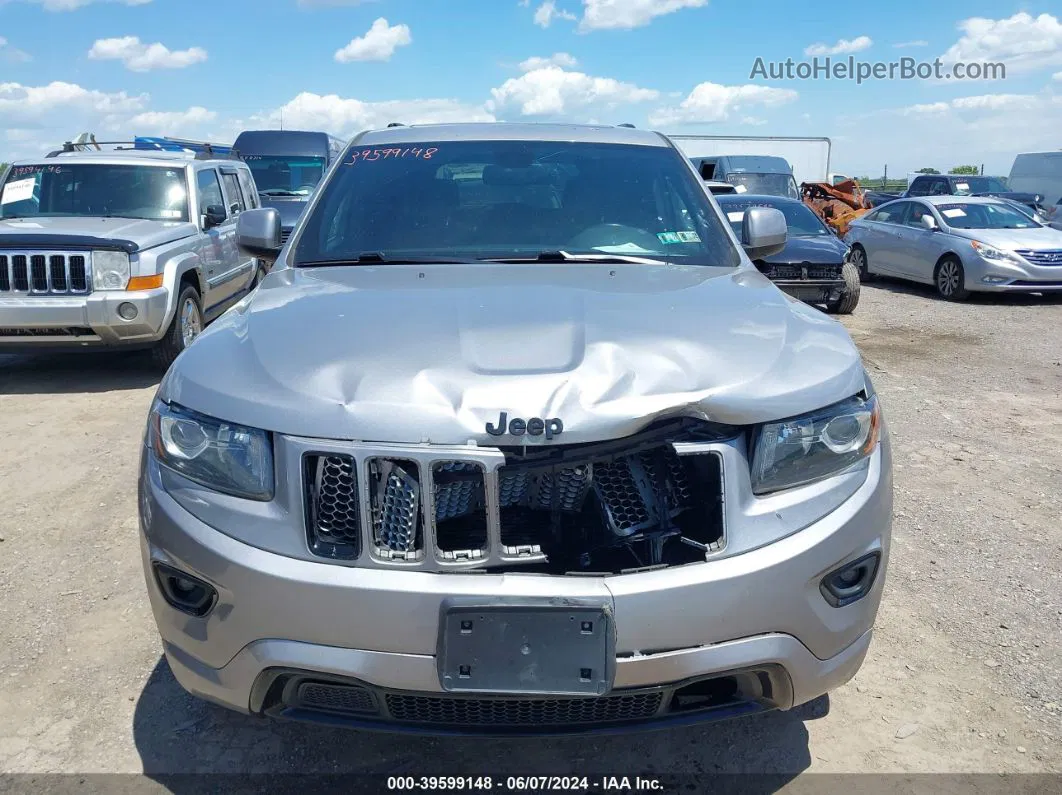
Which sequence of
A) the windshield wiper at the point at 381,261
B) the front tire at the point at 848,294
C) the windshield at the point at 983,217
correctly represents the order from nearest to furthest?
the windshield wiper at the point at 381,261, the front tire at the point at 848,294, the windshield at the point at 983,217

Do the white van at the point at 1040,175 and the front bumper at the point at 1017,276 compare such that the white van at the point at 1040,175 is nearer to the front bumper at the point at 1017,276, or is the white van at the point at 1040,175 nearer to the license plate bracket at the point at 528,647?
the front bumper at the point at 1017,276

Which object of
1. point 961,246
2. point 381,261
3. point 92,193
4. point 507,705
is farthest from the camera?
point 961,246

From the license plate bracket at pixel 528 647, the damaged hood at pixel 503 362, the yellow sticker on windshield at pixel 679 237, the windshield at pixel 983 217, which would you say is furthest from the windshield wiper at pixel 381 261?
the windshield at pixel 983 217

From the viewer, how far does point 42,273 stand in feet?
21.5

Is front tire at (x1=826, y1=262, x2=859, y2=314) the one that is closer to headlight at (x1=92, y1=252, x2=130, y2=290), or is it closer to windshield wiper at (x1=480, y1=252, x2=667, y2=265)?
headlight at (x1=92, y1=252, x2=130, y2=290)

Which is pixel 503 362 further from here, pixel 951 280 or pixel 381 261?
pixel 951 280

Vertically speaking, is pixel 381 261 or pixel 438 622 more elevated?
pixel 381 261

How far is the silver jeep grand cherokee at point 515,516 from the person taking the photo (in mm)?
1881

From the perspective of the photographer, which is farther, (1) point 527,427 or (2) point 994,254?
(2) point 994,254

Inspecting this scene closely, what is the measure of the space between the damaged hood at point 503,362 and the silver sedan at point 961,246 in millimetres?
10796

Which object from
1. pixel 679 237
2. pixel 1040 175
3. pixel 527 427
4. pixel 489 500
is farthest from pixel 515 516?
pixel 1040 175

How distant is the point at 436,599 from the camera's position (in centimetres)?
186

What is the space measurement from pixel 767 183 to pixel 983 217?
5771mm

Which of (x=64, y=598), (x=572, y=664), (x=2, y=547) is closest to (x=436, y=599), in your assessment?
(x=572, y=664)
